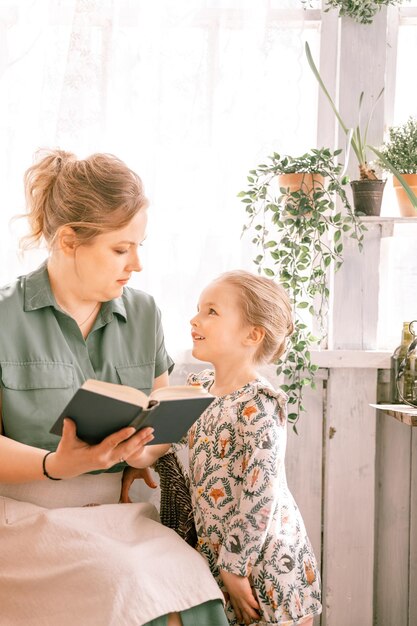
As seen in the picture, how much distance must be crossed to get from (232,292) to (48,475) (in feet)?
2.18

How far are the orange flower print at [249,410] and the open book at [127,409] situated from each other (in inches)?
8.5

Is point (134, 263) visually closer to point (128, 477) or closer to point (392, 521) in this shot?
point (128, 477)

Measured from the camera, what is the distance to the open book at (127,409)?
1.55 metres

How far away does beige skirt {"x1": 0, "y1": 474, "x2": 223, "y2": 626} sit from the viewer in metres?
1.67

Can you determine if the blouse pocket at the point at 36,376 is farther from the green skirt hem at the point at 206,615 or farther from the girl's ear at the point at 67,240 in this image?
the green skirt hem at the point at 206,615

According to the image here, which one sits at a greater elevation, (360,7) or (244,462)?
(360,7)

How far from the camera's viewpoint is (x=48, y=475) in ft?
6.18

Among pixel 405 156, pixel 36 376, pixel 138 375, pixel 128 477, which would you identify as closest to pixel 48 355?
pixel 36 376

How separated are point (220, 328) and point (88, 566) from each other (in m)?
0.69

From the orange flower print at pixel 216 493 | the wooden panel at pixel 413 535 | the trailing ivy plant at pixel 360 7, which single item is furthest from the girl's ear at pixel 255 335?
the trailing ivy plant at pixel 360 7

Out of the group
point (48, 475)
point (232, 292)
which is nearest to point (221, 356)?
point (232, 292)

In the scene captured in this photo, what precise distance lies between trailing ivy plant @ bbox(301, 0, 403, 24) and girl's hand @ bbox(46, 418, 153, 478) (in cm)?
152

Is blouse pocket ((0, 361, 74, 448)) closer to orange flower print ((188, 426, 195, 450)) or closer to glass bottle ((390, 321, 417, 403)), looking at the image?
orange flower print ((188, 426, 195, 450))

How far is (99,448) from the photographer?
5.64 ft
